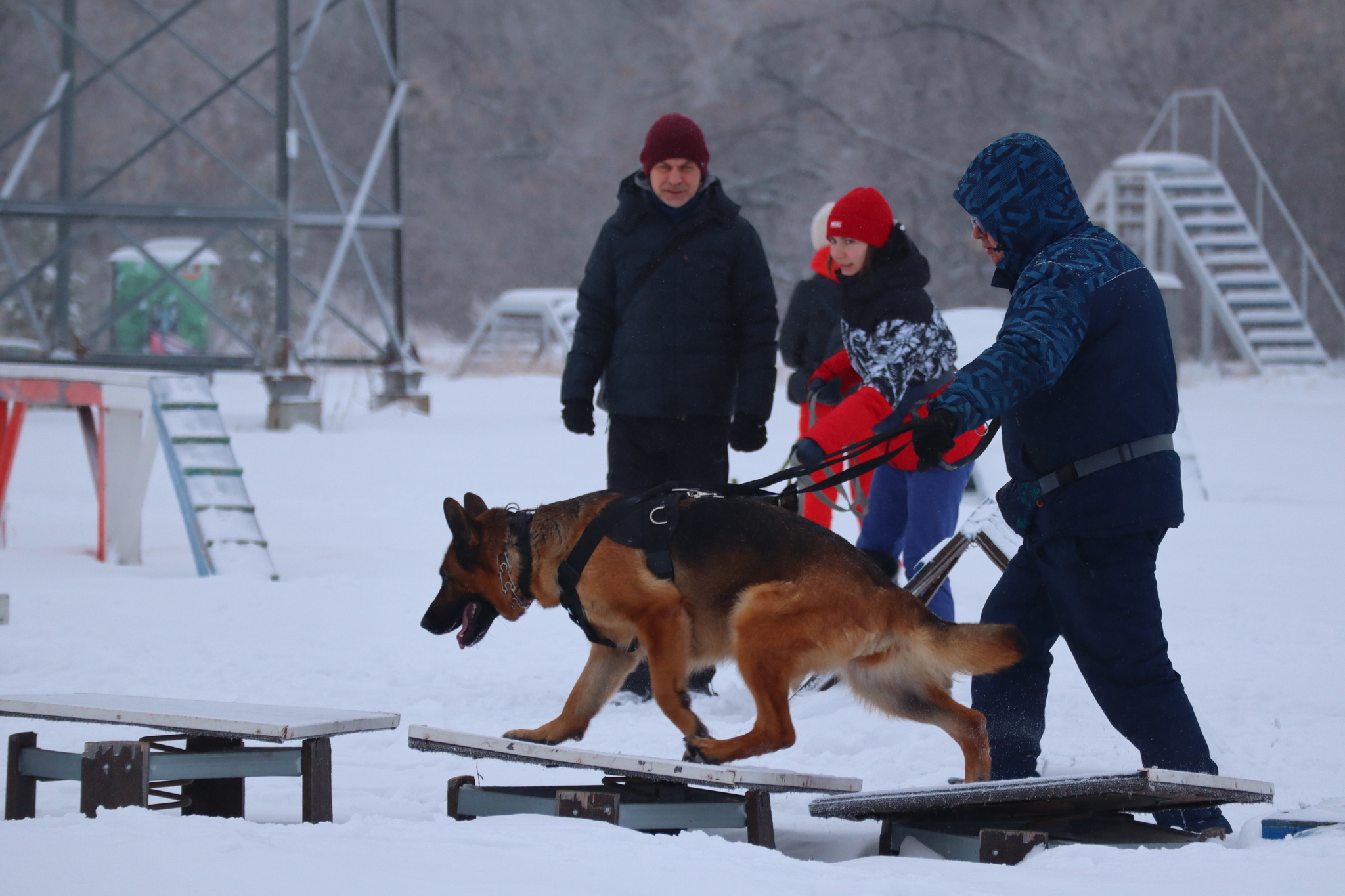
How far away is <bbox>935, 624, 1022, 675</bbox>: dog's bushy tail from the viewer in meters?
3.08

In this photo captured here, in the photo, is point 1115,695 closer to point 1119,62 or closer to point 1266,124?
point 1266,124

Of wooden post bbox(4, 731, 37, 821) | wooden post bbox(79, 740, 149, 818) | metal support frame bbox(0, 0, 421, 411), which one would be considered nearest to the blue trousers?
wooden post bbox(79, 740, 149, 818)

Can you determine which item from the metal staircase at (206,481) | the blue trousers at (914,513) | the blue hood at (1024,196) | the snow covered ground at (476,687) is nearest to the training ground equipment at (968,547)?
the blue trousers at (914,513)

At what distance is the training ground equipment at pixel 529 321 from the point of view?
62.3ft

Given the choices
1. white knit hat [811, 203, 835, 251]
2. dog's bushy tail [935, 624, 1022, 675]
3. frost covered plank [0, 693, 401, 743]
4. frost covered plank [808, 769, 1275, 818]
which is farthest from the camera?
white knit hat [811, 203, 835, 251]

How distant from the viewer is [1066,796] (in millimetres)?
2719

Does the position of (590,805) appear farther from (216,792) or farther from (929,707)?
(216,792)

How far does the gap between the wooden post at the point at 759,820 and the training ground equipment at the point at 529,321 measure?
13.4 m

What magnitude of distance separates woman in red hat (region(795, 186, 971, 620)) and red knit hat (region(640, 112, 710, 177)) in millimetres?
520

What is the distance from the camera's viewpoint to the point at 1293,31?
25.8 meters

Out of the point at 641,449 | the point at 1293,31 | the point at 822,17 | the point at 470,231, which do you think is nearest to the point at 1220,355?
the point at 1293,31

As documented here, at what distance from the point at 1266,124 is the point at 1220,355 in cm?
526

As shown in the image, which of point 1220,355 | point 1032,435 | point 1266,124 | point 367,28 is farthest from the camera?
point 367,28

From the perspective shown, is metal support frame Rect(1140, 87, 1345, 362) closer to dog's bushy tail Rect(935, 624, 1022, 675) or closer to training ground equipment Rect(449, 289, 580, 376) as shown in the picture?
training ground equipment Rect(449, 289, 580, 376)
